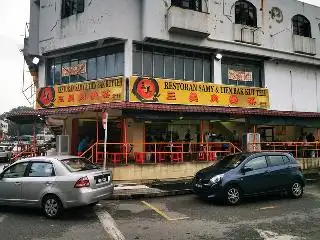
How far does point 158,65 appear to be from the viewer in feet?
62.7

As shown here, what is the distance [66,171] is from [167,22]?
36.2 feet

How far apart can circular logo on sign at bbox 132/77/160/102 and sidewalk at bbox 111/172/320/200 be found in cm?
427

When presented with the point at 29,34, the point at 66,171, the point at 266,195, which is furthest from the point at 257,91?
the point at 66,171

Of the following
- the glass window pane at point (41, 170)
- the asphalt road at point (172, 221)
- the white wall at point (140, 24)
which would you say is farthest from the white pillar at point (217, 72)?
the glass window pane at point (41, 170)

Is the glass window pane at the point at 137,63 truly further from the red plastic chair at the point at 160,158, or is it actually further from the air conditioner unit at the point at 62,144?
the air conditioner unit at the point at 62,144

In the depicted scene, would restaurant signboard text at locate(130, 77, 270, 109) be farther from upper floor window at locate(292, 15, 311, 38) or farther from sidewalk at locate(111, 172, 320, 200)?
upper floor window at locate(292, 15, 311, 38)

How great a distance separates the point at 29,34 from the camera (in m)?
20.3

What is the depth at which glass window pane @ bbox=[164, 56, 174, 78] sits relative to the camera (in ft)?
63.4

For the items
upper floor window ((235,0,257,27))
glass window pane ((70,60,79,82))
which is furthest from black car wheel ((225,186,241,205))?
upper floor window ((235,0,257,27))

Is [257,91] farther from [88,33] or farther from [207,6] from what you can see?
[88,33]

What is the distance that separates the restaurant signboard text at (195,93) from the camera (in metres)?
17.9

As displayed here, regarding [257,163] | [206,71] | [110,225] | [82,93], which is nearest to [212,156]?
[206,71]

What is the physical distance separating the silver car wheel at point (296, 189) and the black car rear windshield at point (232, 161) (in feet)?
6.76

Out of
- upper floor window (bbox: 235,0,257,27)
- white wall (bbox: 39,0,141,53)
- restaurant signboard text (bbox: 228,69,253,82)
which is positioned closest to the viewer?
white wall (bbox: 39,0,141,53)
